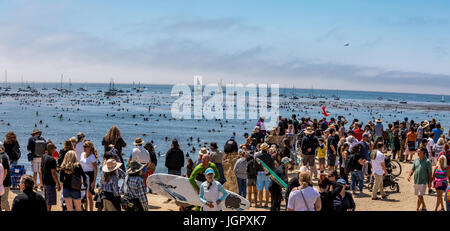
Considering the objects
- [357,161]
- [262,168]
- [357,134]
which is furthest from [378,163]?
[357,134]

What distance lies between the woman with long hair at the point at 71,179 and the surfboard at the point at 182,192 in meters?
2.13

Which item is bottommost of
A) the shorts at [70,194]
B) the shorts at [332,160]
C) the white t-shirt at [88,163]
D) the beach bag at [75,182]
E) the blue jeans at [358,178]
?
the blue jeans at [358,178]

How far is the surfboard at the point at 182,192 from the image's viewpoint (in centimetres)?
931

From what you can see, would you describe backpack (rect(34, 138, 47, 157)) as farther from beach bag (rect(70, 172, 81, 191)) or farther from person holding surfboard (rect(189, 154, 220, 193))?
person holding surfboard (rect(189, 154, 220, 193))

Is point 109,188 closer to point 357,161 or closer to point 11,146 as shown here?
point 11,146

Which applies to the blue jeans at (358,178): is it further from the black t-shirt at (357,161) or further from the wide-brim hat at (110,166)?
the wide-brim hat at (110,166)

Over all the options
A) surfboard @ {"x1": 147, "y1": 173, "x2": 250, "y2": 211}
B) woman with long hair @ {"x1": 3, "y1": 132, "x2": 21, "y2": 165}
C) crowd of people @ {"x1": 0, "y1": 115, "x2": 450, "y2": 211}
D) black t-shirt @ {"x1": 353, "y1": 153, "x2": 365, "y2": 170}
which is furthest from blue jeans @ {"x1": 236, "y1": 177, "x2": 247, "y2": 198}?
woman with long hair @ {"x1": 3, "y1": 132, "x2": 21, "y2": 165}

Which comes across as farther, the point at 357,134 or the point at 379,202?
the point at 357,134

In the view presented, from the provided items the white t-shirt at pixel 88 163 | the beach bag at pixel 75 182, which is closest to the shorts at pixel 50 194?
the white t-shirt at pixel 88 163

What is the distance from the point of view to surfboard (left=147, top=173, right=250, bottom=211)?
9312mm

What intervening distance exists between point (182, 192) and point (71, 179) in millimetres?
2559

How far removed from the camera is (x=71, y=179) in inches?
324

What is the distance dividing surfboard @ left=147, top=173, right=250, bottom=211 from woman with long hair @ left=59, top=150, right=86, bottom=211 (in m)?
2.13
